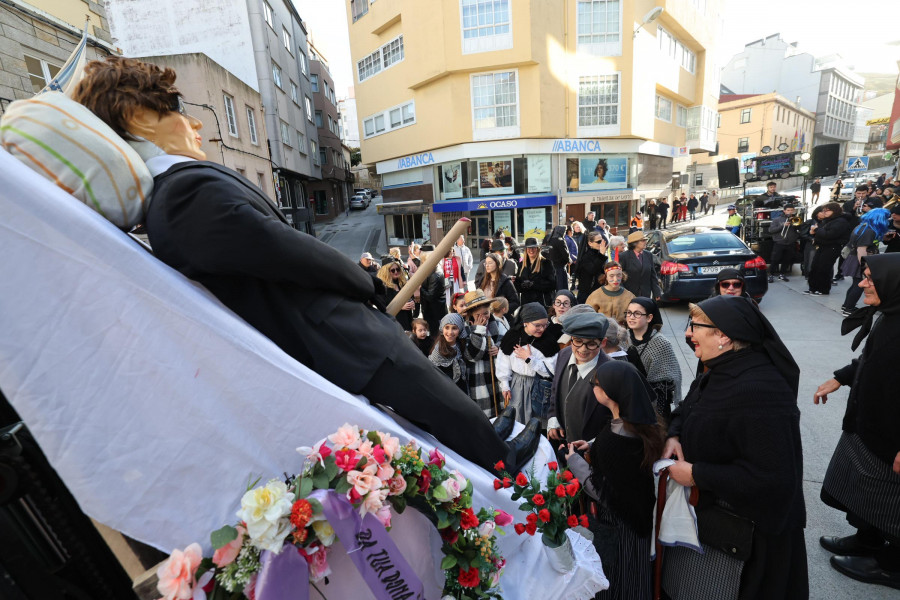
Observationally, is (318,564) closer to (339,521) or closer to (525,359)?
(339,521)

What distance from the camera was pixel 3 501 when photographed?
1006mm

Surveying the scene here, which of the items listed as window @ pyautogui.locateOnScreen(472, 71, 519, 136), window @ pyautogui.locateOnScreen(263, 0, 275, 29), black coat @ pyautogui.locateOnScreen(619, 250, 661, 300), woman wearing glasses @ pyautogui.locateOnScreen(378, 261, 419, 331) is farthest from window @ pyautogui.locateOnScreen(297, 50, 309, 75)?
black coat @ pyautogui.locateOnScreen(619, 250, 661, 300)

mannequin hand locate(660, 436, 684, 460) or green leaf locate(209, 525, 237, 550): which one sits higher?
green leaf locate(209, 525, 237, 550)

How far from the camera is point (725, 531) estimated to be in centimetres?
196

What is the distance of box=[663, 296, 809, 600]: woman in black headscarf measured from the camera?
5.88 ft

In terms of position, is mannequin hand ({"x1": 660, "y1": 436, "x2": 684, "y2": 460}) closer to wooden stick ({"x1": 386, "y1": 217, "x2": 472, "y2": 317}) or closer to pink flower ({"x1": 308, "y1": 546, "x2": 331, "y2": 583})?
wooden stick ({"x1": 386, "y1": 217, "x2": 472, "y2": 317})

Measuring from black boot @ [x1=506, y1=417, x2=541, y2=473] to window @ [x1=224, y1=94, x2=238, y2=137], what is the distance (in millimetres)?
18409

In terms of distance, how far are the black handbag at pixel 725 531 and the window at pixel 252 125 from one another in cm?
2089

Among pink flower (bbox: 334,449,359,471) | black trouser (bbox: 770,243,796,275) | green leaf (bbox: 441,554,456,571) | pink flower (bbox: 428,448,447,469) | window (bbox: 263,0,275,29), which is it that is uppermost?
window (bbox: 263,0,275,29)

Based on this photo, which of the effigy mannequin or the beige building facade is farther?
the beige building facade

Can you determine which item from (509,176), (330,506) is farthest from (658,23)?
(330,506)

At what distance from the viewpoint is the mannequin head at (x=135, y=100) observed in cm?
135

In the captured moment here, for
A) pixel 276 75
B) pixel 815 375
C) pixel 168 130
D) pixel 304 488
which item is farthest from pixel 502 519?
pixel 276 75

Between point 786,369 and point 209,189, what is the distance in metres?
2.48
